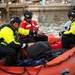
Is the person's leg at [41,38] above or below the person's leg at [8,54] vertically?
below

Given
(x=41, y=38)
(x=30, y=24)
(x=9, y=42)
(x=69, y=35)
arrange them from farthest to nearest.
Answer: (x=30, y=24), (x=41, y=38), (x=69, y=35), (x=9, y=42)

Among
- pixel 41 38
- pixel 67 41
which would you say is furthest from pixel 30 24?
pixel 67 41

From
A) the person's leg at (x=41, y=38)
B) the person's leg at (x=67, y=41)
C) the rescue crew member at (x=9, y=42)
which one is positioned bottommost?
the person's leg at (x=41, y=38)

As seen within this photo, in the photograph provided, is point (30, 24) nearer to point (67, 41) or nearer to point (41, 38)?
point (41, 38)

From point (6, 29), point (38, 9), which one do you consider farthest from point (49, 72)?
point (38, 9)

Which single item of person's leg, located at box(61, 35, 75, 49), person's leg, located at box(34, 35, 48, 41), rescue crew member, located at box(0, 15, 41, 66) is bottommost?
person's leg, located at box(34, 35, 48, 41)

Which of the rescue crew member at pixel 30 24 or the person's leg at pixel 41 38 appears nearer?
the rescue crew member at pixel 30 24

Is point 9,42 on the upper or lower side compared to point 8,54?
upper

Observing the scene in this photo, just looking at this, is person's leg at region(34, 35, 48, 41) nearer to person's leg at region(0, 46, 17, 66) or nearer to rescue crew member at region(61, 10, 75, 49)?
rescue crew member at region(61, 10, 75, 49)

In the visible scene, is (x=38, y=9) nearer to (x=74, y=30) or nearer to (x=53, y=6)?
(x=53, y=6)

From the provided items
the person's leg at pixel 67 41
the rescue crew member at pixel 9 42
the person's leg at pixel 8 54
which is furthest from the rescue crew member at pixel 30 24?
the person's leg at pixel 8 54

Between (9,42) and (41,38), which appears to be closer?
(9,42)

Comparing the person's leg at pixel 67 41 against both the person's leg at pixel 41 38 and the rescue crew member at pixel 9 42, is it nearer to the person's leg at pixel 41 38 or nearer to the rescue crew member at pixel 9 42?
the person's leg at pixel 41 38

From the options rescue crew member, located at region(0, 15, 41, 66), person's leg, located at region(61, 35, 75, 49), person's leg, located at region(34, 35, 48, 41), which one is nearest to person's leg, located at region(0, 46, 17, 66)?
rescue crew member, located at region(0, 15, 41, 66)
